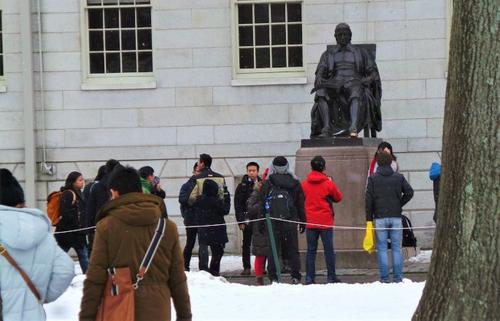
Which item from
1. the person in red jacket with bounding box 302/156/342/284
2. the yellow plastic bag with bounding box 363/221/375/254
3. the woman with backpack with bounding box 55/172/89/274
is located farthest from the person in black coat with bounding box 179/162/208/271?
the yellow plastic bag with bounding box 363/221/375/254

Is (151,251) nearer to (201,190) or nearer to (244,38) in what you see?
(201,190)

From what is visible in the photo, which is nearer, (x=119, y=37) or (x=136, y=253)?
(x=136, y=253)

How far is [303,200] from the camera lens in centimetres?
1562

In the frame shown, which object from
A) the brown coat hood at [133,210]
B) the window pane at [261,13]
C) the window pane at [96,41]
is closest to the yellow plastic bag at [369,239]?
the window pane at [261,13]

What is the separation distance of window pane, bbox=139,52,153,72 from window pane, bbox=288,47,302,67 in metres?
2.45

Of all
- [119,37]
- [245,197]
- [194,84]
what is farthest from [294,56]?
[245,197]

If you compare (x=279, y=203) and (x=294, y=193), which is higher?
(x=294, y=193)

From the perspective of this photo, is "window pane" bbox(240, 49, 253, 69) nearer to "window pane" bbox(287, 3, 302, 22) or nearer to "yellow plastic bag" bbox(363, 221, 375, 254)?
"window pane" bbox(287, 3, 302, 22)

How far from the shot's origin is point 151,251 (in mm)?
7387

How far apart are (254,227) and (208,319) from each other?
3.70 m

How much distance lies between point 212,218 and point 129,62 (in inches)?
219

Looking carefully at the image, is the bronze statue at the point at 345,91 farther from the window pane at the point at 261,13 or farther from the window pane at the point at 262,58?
the window pane at the point at 261,13

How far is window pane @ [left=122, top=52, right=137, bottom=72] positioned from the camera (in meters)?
21.7

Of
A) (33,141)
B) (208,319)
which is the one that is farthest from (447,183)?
(33,141)
